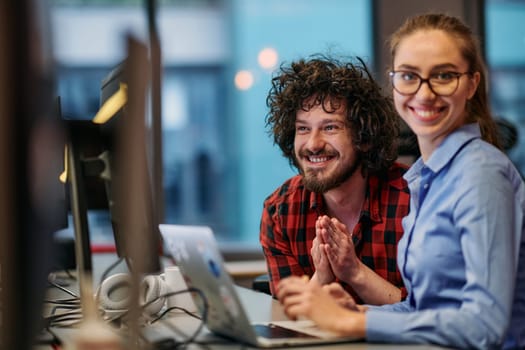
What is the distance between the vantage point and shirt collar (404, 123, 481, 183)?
1.51 meters

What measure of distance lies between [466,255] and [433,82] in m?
0.35

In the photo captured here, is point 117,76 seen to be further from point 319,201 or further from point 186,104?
point 186,104

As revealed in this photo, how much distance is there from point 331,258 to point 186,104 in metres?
3.82

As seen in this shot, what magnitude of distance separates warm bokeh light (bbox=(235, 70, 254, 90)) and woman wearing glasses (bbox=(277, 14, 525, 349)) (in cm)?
367

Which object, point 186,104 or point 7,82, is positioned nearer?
point 7,82

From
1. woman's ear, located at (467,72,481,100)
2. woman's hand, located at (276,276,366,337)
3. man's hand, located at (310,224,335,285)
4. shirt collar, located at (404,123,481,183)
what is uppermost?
woman's ear, located at (467,72,481,100)

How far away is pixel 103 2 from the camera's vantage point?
5.50m

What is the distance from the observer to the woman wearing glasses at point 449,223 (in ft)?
4.34

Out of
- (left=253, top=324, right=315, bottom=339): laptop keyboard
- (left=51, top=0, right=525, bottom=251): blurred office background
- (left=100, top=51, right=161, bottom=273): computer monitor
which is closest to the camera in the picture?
(left=100, top=51, right=161, bottom=273): computer monitor

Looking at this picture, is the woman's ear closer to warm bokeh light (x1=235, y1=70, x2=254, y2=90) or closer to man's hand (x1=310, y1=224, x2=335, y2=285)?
man's hand (x1=310, y1=224, x2=335, y2=285)

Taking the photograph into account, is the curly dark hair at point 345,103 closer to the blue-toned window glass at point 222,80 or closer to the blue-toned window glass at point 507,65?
the blue-toned window glass at point 222,80

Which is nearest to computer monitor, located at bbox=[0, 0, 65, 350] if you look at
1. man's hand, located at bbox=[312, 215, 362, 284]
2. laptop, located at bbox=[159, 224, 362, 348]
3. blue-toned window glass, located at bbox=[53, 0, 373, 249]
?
laptop, located at bbox=[159, 224, 362, 348]

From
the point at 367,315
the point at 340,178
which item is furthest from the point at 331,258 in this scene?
the point at 367,315

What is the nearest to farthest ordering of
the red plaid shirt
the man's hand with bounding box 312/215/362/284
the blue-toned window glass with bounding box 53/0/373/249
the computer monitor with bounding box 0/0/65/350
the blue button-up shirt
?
the computer monitor with bounding box 0/0/65/350
the blue button-up shirt
the man's hand with bounding box 312/215/362/284
the red plaid shirt
the blue-toned window glass with bounding box 53/0/373/249
